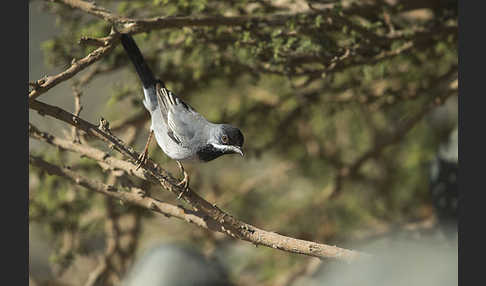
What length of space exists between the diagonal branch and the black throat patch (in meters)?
0.35

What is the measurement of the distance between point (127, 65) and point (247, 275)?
3.66m

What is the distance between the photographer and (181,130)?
372 centimetres

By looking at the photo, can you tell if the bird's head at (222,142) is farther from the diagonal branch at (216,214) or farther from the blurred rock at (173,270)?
the blurred rock at (173,270)

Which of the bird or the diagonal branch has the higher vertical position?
the bird

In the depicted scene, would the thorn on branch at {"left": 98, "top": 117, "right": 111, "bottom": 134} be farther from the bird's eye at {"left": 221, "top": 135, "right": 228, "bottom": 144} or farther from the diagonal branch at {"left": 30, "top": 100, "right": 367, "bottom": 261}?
the bird's eye at {"left": 221, "top": 135, "right": 228, "bottom": 144}

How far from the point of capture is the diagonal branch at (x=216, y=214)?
2.97 metres

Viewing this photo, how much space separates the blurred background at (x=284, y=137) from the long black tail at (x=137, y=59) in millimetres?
224

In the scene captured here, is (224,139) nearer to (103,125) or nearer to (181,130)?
(181,130)

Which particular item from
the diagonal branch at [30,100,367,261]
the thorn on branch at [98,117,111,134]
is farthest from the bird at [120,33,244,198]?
the thorn on branch at [98,117,111,134]

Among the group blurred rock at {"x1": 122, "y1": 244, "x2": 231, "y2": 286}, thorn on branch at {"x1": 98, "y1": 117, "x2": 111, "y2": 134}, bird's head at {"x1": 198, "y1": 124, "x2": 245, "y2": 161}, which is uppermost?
bird's head at {"x1": 198, "y1": 124, "x2": 245, "y2": 161}

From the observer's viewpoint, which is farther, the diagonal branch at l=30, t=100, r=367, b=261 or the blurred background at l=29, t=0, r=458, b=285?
the blurred background at l=29, t=0, r=458, b=285

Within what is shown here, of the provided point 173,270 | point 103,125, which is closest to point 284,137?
point 173,270

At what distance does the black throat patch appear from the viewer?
3631mm

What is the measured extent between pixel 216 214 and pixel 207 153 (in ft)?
1.99
